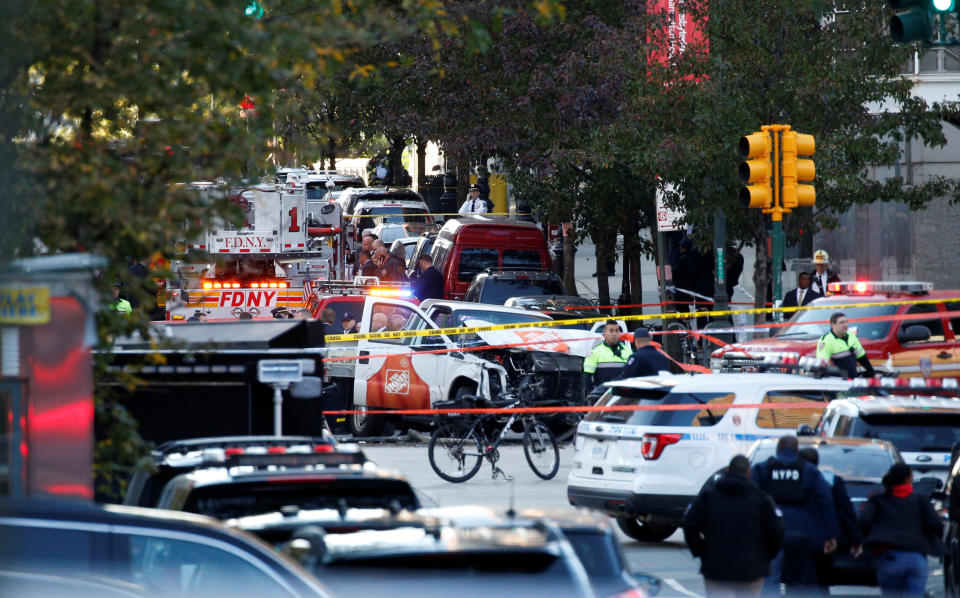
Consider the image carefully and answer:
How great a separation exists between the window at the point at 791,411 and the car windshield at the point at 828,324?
4.77m

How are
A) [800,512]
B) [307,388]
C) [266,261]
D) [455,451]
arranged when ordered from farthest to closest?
[266,261] → [455,451] → [800,512] → [307,388]

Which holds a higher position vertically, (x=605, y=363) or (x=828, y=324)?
(x=828, y=324)

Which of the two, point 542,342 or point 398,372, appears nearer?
point 542,342

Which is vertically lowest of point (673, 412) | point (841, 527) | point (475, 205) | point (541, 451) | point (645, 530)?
point (645, 530)

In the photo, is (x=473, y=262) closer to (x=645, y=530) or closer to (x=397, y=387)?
(x=397, y=387)

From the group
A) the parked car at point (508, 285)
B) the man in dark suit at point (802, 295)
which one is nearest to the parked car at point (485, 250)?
the parked car at point (508, 285)

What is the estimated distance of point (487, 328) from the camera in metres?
19.8

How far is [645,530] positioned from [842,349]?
3.86 meters

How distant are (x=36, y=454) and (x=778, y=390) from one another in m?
8.65

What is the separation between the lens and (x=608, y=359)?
1822 centimetres

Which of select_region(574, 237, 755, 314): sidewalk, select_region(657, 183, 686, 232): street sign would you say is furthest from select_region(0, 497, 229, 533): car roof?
select_region(574, 237, 755, 314): sidewalk

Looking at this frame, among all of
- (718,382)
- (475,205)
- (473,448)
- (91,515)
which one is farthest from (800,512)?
(475,205)

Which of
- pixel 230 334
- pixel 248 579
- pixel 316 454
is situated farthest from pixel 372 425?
pixel 248 579

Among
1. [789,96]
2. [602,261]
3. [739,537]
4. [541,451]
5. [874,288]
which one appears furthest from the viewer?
[602,261]
